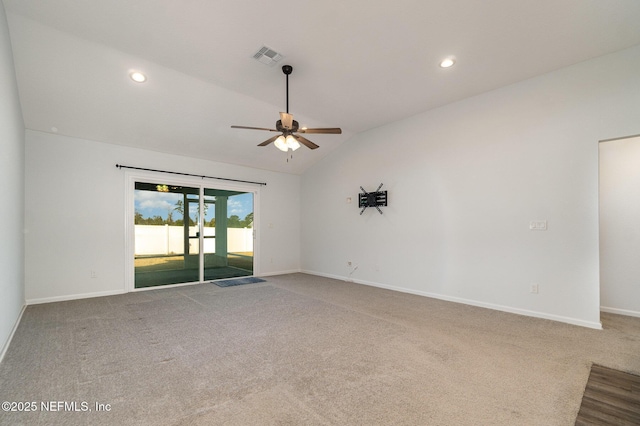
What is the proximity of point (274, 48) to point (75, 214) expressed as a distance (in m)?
4.24

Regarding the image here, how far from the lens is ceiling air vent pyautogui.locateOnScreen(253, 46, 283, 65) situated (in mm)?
3207

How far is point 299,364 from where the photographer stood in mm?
2438

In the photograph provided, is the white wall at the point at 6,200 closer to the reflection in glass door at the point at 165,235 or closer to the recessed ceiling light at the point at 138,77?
the recessed ceiling light at the point at 138,77

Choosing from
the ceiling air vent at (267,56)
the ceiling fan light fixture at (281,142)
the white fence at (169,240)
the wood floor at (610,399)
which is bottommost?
the wood floor at (610,399)

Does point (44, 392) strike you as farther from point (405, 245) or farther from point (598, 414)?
point (405, 245)

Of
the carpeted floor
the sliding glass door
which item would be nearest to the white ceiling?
the sliding glass door

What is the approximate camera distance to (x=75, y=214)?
4562 mm

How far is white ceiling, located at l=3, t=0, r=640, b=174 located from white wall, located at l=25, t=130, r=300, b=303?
345mm

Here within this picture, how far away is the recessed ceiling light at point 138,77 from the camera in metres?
3.64

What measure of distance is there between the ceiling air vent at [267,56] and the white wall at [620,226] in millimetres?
4867

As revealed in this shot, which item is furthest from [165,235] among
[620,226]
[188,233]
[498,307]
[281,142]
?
[620,226]

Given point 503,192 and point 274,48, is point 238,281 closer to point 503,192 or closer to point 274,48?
point 274,48

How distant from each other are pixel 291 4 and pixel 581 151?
386 centimetres

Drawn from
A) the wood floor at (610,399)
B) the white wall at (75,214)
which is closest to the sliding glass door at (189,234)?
the white wall at (75,214)
